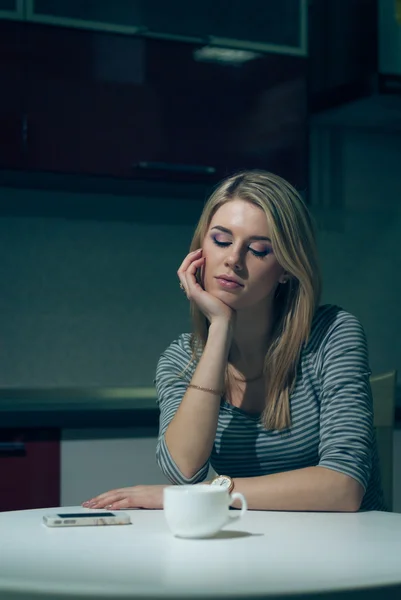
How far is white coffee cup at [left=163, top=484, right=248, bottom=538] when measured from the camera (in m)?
1.15

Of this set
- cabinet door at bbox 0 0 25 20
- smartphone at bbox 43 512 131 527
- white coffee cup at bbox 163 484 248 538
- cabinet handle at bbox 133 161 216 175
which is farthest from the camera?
cabinet handle at bbox 133 161 216 175

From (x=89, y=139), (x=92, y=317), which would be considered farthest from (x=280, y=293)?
(x=92, y=317)

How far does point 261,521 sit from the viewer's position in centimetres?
134

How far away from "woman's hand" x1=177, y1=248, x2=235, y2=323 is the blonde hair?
4 centimetres

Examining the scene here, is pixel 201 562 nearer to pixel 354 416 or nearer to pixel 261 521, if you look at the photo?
pixel 261 521

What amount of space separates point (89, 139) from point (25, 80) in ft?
0.85

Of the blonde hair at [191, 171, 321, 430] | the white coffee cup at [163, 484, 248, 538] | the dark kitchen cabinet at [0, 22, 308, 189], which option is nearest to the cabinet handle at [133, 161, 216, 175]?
the dark kitchen cabinet at [0, 22, 308, 189]

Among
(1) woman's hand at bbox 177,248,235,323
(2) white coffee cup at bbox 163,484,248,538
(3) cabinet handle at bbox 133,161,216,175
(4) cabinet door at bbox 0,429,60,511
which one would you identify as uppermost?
(3) cabinet handle at bbox 133,161,216,175

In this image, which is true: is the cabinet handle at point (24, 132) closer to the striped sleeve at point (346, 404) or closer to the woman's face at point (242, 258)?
the woman's face at point (242, 258)

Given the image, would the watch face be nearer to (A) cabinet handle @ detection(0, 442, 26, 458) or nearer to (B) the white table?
(B) the white table

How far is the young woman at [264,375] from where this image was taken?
154cm

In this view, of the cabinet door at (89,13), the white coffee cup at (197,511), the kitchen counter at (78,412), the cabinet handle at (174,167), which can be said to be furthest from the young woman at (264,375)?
the cabinet door at (89,13)

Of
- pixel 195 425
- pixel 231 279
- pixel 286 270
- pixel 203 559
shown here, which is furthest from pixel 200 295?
pixel 203 559

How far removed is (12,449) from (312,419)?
1.06 meters
